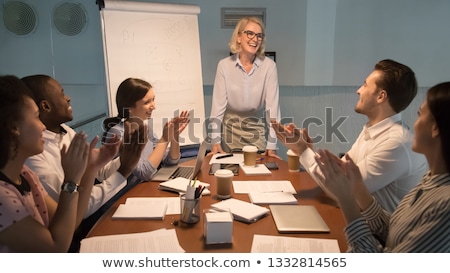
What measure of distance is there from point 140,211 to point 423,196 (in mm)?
909

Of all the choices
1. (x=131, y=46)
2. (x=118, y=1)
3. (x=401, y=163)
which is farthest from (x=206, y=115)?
→ (x=401, y=163)

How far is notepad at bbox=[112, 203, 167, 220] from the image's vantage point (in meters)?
1.28

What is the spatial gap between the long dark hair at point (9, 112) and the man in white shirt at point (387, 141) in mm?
1121

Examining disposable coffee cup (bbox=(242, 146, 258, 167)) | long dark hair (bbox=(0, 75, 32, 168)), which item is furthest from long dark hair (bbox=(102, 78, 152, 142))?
long dark hair (bbox=(0, 75, 32, 168))

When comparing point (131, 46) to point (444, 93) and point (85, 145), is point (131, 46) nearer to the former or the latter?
point (85, 145)

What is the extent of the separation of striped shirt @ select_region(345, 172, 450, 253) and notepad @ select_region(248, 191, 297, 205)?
0.40 meters

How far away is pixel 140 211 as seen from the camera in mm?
1324

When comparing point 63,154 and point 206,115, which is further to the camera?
point 206,115

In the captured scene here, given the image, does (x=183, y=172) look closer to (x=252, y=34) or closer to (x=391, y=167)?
(x=391, y=167)

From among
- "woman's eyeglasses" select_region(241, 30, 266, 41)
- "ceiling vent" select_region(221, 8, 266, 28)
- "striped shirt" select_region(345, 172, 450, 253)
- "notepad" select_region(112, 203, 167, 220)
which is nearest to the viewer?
"striped shirt" select_region(345, 172, 450, 253)

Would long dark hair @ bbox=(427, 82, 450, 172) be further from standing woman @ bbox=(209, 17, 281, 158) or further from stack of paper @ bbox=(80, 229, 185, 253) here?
standing woman @ bbox=(209, 17, 281, 158)

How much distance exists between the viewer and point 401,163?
1395 millimetres
